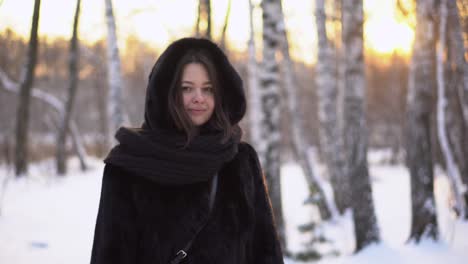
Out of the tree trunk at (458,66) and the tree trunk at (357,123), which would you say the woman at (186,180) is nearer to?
the tree trunk at (357,123)

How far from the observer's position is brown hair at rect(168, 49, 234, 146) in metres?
2.12

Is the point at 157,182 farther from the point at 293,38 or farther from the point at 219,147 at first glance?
the point at 293,38

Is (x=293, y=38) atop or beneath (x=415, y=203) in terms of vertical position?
atop

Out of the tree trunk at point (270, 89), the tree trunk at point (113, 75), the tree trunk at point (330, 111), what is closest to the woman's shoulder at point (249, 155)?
the tree trunk at point (270, 89)

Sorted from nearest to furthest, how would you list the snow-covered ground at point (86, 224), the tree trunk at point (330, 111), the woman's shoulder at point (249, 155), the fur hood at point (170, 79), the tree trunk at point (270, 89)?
the fur hood at point (170, 79) < the woman's shoulder at point (249, 155) < the snow-covered ground at point (86, 224) < the tree trunk at point (270, 89) < the tree trunk at point (330, 111)

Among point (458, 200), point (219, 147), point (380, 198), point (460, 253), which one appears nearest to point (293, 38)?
point (380, 198)

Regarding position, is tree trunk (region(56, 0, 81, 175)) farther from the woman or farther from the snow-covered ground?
the woman

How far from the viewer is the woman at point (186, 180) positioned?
6.55 feet

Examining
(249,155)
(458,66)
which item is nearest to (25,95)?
(458,66)

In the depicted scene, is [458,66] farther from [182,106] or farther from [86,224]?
[86,224]

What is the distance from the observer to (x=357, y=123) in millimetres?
5531

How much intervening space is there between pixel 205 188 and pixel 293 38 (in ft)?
52.8

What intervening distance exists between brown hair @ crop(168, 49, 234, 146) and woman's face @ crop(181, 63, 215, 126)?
2 cm

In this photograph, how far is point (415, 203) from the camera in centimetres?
558
